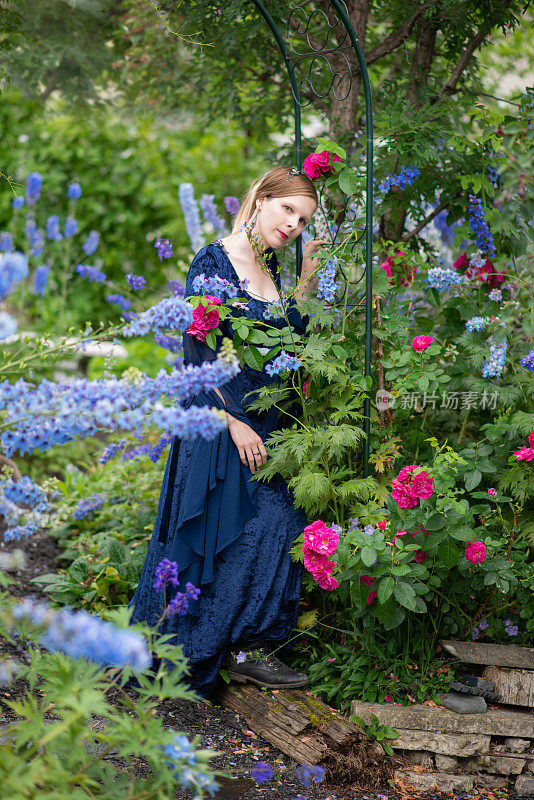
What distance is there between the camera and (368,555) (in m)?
2.11

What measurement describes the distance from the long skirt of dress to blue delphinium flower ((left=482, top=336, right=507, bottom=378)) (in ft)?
2.64

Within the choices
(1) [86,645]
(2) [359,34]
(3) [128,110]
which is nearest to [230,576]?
(1) [86,645]

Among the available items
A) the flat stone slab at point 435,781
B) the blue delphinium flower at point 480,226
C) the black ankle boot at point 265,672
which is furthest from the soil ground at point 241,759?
the blue delphinium flower at point 480,226

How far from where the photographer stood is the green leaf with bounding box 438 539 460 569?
221cm

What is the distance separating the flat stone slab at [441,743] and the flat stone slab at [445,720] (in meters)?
0.02

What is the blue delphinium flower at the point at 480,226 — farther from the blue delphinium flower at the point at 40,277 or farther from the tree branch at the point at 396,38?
the blue delphinium flower at the point at 40,277

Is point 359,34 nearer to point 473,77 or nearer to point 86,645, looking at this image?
point 473,77

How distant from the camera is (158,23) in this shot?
3738 millimetres

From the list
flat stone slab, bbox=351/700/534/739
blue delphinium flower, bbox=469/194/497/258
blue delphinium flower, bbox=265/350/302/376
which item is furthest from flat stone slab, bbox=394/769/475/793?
blue delphinium flower, bbox=469/194/497/258

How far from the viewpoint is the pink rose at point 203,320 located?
2.33 metres

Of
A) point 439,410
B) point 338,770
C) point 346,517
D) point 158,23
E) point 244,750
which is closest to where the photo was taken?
point 338,770

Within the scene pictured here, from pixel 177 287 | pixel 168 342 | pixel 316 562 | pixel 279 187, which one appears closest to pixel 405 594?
pixel 316 562

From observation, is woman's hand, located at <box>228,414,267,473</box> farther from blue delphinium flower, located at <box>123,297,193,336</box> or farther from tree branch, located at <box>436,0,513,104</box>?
tree branch, located at <box>436,0,513,104</box>

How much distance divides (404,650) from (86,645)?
1496 mm
